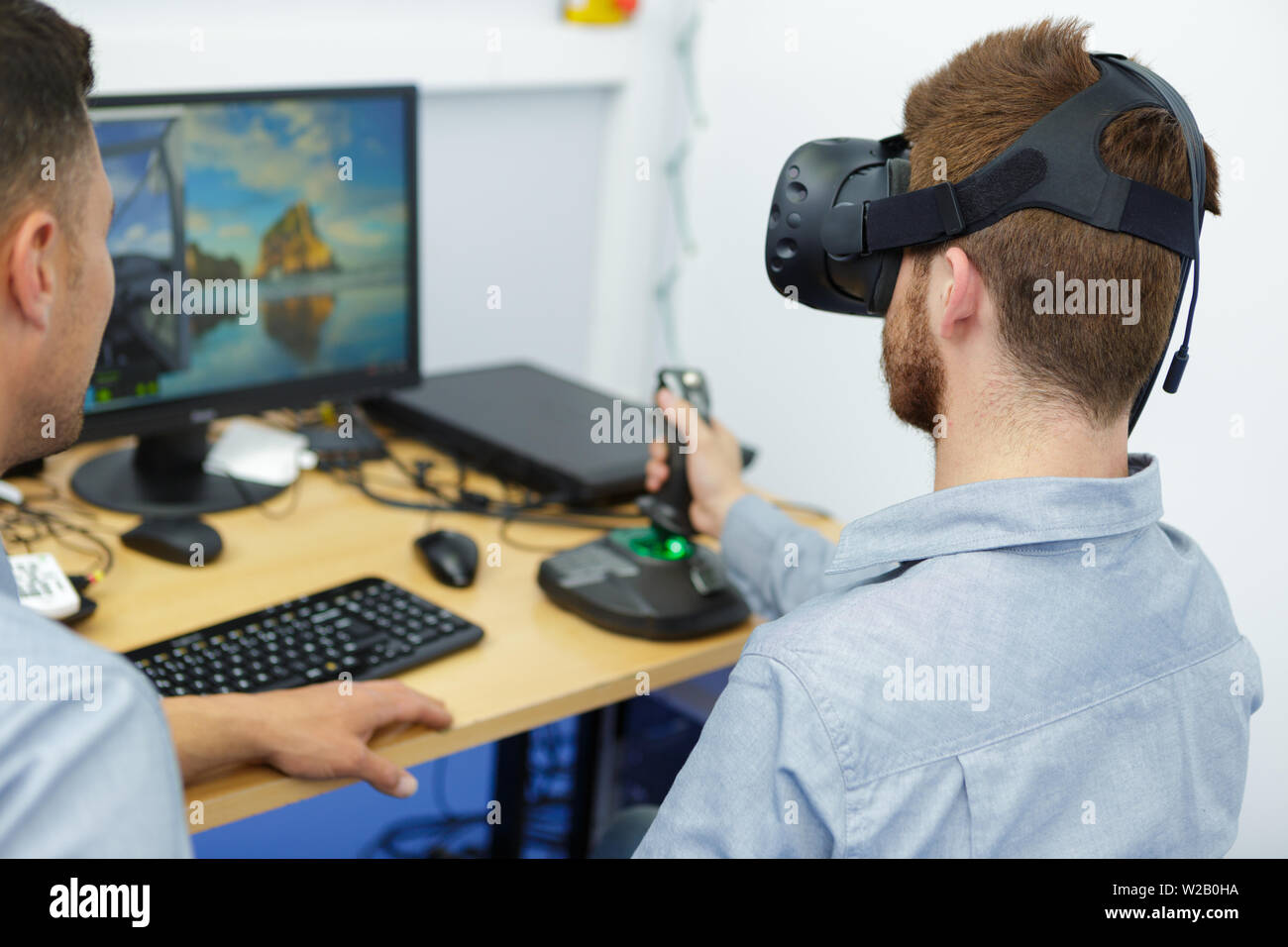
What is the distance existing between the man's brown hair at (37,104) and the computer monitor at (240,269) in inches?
21.9

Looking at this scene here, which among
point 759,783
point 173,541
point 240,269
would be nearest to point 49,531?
point 173,541

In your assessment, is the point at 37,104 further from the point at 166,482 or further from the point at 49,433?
the point at 166,482

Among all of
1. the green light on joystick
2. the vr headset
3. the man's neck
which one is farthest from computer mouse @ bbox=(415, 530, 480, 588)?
the man's neck

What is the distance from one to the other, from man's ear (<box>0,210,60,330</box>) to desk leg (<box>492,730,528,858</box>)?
1.05 meters

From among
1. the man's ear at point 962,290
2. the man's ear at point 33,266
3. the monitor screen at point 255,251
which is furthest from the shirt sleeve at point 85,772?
the monitor screen at point 255,251

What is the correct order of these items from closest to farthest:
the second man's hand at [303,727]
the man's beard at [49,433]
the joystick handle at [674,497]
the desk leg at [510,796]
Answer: the man's beard at [49,433] → the second man's hand at [303,727] → the joystick handle at [674,497] → the desk leg at [510,796]

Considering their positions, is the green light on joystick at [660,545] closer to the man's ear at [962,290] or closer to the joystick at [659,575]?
the joystick at [659,575]

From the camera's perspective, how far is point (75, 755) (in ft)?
1.85

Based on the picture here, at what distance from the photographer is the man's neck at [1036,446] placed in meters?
0.91

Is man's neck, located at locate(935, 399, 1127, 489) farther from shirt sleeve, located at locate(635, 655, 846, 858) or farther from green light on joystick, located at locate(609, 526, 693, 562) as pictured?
green light on joystick, located at locate(609, 526, 693, 562)

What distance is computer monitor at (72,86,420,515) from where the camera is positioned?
1461 millimetres

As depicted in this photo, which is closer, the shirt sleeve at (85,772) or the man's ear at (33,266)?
the shirt sleeve at (85,772)

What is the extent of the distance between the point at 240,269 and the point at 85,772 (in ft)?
3.49

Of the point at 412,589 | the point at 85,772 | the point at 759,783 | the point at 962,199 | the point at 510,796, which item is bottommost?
the point at 510,796
